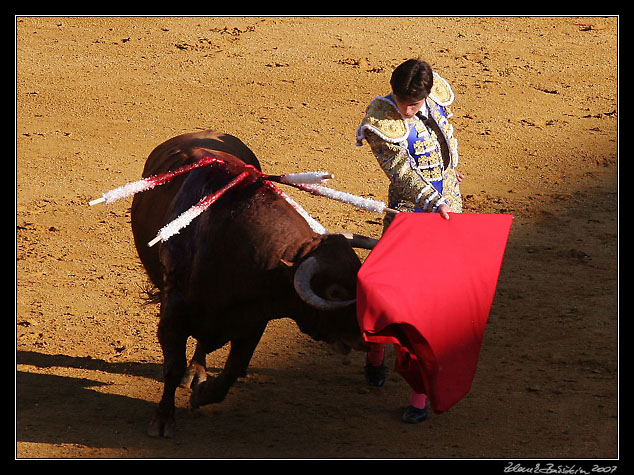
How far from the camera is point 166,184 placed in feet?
18.2

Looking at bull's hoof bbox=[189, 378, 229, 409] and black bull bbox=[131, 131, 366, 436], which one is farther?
bull's hoof bbox=[189, 378, 229, 409]

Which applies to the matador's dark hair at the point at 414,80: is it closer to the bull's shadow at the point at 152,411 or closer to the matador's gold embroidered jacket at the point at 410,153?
the matador's gold embroidered jacket at the point at 410,153

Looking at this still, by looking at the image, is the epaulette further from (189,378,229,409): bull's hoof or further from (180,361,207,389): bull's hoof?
(180,361,207,389): bull's hoof

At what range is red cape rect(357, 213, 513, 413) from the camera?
14.7 ft

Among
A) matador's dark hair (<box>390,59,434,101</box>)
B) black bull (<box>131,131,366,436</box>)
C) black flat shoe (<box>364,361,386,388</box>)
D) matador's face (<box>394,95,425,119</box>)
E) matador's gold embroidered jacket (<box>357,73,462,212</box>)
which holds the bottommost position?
black flat shoe (<box>364,361,386,388</box>)

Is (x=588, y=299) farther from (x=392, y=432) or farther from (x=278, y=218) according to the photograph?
(x=278, y=218)

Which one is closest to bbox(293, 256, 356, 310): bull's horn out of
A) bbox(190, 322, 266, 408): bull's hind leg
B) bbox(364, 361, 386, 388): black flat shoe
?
bbox(190, 322, 266, 408): bull's hind leg

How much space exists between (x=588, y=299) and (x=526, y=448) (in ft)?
7.21

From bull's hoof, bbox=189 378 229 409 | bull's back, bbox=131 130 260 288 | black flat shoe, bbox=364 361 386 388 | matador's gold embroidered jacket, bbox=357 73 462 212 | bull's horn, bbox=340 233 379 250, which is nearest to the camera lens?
bull's horn, bbox=340 233 379 250

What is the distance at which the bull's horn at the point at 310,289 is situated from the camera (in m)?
4.49

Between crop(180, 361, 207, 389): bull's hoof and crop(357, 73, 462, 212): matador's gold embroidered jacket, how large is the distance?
4.81 feet

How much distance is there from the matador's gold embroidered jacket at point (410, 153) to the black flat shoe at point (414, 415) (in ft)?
3.52

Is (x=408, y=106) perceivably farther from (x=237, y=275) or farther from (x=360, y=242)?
(x=237, y=275)

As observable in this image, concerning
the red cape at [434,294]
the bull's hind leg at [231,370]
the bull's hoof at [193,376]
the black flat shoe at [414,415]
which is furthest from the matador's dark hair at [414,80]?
the bull's hoof at [193,376]
